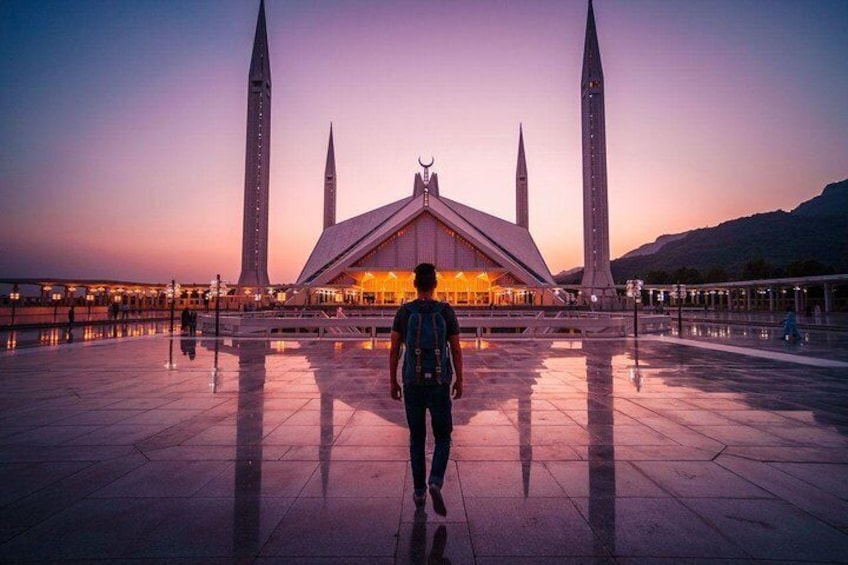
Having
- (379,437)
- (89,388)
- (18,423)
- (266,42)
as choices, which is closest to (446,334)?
(379,437)

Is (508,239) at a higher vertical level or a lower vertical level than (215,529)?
higher

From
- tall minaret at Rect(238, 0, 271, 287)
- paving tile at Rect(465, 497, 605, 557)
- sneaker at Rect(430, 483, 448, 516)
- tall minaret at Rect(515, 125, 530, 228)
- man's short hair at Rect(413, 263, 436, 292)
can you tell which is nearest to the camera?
paving tile at Rect(465, 497, 605, 557)

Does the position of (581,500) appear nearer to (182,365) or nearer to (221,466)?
(221,466)

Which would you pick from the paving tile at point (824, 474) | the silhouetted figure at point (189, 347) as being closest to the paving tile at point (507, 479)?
the paving tile at point (824, 474)

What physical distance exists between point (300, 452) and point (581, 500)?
2379mm

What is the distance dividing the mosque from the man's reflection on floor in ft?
150

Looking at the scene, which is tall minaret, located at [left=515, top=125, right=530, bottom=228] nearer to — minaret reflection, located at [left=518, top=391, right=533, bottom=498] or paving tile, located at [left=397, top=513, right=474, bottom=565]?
minaret reflection, located at [left=518, top=391, right=533, bottom=498]

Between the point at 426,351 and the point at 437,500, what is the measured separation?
1.00m

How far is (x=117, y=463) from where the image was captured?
367 centimetres

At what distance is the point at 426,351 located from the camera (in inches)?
117

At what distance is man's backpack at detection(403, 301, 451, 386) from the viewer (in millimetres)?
2961

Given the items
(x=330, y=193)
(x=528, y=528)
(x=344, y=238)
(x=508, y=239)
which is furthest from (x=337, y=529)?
(x=330, y=193)

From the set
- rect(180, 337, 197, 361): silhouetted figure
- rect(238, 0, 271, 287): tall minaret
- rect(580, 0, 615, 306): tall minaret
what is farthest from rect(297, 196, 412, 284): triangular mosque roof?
rect(180, 337, 197, 361): silhouetted figure

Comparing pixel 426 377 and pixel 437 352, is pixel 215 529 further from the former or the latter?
pixel 437 352
